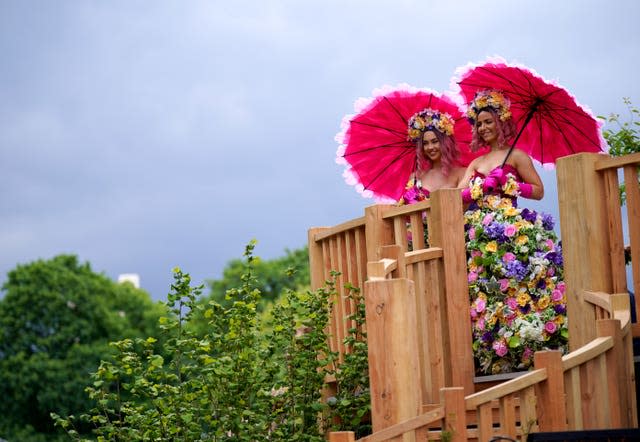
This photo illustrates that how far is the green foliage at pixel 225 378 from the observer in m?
6.91

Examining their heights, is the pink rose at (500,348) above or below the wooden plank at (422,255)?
below

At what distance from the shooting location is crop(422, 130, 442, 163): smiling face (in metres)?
8.51

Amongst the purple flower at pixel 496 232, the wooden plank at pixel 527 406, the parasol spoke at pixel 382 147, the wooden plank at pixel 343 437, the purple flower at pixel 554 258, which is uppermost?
the parasol spoke at pixel 382 147

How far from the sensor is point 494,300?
23.3 feet

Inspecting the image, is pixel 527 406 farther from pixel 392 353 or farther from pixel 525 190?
pixel 525 190

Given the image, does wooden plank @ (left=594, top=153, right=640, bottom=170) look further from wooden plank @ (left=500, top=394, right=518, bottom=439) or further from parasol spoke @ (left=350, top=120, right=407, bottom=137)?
parasol spoke @ (left=350, top=120, right=407, bottom=137)

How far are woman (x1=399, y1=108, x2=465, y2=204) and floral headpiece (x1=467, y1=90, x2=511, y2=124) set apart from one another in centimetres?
47

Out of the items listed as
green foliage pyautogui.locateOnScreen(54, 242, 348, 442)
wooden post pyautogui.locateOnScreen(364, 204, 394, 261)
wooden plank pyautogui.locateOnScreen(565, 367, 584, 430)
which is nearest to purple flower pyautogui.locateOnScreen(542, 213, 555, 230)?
wooden post pyautogui.locateOnScreen(364, 204, 394, 261)

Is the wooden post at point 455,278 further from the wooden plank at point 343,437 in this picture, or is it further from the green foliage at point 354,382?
the wooden plank at point 343,437

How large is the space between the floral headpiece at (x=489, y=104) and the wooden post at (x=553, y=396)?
10.4 feet

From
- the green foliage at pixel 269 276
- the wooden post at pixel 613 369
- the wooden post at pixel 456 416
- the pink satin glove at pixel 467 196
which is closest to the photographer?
the wooden post at pixel 456 416

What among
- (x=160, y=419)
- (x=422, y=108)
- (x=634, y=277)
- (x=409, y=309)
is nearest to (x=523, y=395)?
(x=409, y=309)

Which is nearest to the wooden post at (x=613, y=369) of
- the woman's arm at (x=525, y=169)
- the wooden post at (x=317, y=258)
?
the woman's arm at (x=525, y=169)

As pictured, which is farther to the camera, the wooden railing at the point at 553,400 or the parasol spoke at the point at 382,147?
the parasol spoke at the point at 382,147
